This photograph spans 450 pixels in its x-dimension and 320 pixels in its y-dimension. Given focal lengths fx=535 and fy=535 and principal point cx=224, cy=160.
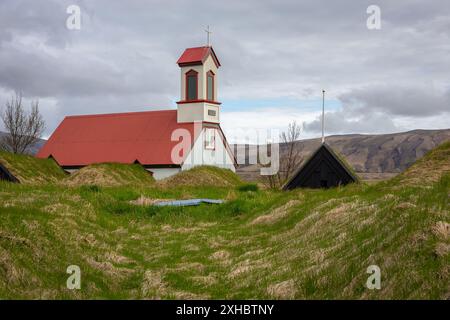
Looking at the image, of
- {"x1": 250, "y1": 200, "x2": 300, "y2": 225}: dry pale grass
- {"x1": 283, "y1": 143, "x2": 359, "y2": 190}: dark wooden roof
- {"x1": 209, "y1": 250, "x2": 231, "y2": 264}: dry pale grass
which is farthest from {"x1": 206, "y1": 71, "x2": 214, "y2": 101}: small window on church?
{"x1": 209, "y1": 250, "x2": 231, "y2": 264}: dry pale grass

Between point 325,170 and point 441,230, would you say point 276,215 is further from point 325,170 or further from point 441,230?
point 441,230

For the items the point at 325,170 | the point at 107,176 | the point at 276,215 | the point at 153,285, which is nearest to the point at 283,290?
the point at 153,285

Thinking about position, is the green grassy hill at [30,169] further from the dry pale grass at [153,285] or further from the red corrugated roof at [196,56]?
the dry pale grass at [153,285]

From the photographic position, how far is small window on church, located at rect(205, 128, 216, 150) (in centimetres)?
5050

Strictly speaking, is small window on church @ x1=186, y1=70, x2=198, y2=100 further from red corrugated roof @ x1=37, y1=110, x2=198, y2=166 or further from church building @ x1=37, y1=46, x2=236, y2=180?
red corrugated roof @ x1=37, y1=110, x2=198, y2=166

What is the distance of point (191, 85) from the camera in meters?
51.9

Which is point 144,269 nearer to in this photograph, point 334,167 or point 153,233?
point 153,233

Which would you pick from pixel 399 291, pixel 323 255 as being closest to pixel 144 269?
pixel 323 255

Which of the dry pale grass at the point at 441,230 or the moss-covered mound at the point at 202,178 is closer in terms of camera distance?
the dry pale grass at the point at 441,230

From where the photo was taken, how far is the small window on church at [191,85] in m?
51.7

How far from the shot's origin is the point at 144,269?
1302 cm

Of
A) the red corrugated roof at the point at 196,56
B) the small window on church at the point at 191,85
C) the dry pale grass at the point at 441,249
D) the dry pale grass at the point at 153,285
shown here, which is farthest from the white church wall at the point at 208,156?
the dry pale grass at the point at 441,249

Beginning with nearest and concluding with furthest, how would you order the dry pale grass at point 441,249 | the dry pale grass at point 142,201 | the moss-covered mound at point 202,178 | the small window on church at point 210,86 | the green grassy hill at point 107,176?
the dry pale grass at point 441,249 → the dry pale grass at point 142,201 → the green grassy hill at point 107,176 → the moss-covered mound at point 202,178 → the small window on church at point 210,86
